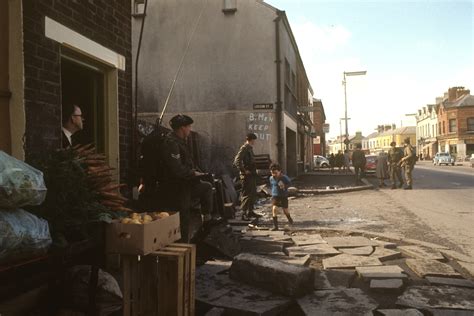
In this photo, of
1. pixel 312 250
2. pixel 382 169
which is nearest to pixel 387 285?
pixel 312 250

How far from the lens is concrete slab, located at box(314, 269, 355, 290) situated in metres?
4.55

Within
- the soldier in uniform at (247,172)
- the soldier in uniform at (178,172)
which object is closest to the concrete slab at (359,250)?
the soldier in uniform at (178,172)

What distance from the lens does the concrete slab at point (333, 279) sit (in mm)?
4551

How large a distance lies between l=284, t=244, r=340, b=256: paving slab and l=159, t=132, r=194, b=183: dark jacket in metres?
2.20

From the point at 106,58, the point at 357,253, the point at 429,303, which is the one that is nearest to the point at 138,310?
the point at 429,303

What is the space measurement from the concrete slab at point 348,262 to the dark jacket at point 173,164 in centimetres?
224

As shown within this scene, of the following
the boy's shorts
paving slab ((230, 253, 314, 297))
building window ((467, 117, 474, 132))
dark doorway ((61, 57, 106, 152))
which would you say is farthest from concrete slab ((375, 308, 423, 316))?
building window ((467, 117, 474, 132))

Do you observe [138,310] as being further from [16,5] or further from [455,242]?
[455,242]

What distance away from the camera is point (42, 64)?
388cm

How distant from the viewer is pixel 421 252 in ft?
19.5

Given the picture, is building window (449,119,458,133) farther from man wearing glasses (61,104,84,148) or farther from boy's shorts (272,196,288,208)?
man wearing glasses (61,104,84,148)

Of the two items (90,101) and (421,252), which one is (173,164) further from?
(421,252)

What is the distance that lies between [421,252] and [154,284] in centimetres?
454

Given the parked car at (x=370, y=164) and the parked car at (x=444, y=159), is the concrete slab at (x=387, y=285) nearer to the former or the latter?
the parked car at (x=370, y=164)
